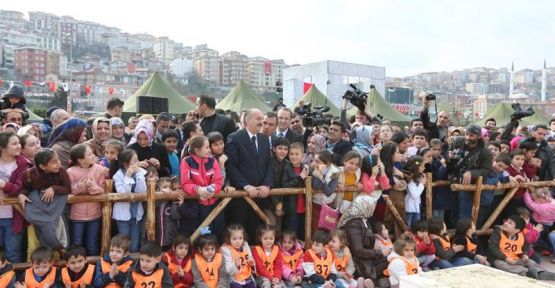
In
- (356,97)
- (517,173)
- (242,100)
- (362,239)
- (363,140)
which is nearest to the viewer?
(362,239)

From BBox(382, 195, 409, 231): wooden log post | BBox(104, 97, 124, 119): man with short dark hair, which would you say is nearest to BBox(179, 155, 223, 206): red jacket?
BBox(382, 195, 409, 231): wooden log post

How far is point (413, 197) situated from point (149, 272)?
11.0 feet

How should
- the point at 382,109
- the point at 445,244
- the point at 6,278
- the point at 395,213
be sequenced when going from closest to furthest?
the point at 6,278
the point at 445,244
the point at 395,213
the point at 382,109

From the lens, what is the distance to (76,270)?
4.28 m

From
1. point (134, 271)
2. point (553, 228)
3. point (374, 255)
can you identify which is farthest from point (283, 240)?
point (553, 228)

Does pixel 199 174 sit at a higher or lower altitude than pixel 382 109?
lower

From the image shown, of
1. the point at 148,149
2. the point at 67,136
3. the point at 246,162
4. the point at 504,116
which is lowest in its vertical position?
the point at 246,162

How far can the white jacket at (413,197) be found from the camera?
19.5 feet

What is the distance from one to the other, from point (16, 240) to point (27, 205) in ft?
1.47

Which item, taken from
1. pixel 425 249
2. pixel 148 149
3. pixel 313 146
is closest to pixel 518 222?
pixel 425 249

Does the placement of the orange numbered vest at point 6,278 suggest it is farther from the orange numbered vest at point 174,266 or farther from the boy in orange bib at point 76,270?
the orange numbered vest at point 174,266

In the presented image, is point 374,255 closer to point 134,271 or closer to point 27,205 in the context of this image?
point 134,271

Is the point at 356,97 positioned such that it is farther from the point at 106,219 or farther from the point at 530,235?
the point at 106,219

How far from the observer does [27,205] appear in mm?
4109
